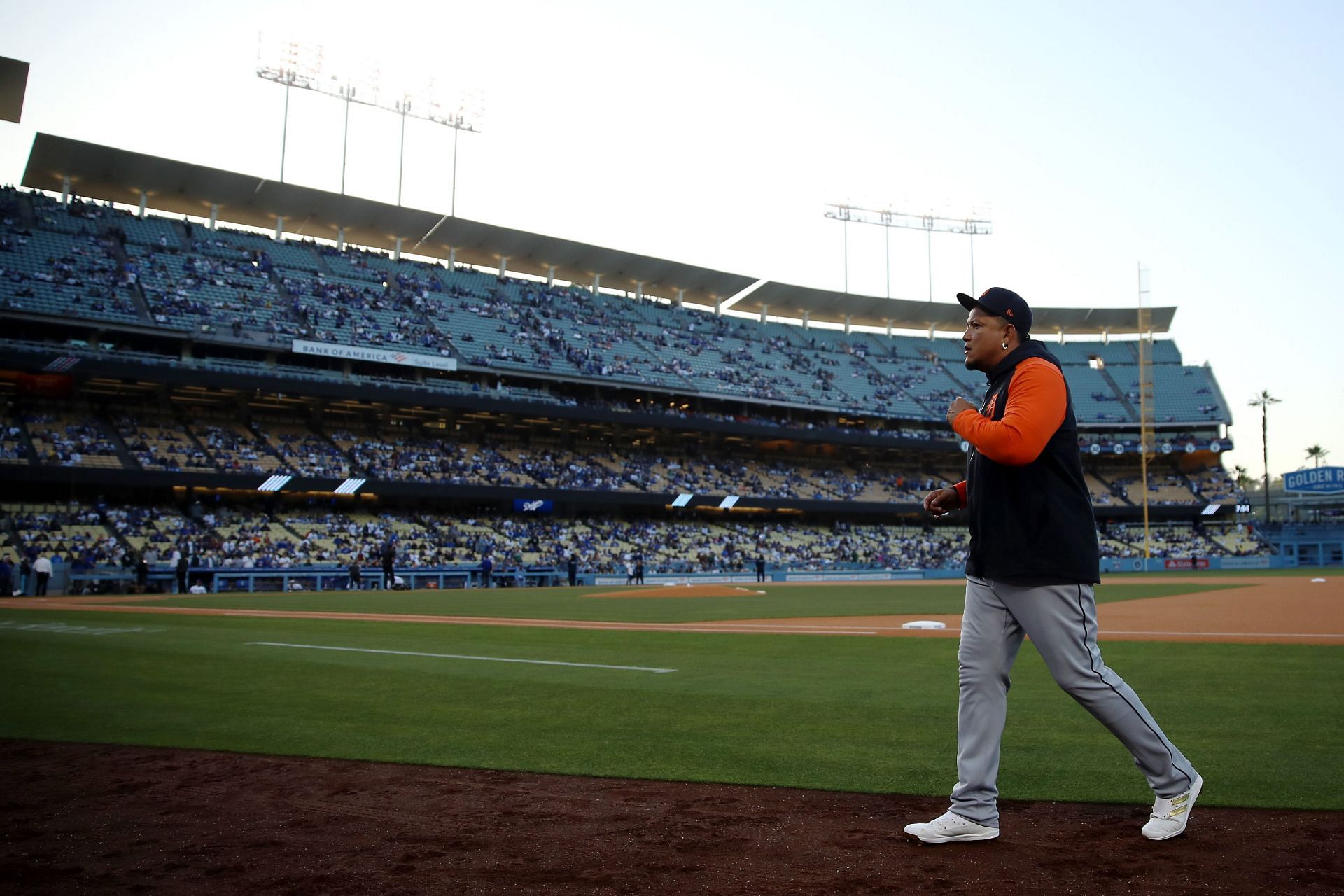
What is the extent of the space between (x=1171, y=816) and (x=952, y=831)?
93cm

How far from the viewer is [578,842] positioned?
4.11m

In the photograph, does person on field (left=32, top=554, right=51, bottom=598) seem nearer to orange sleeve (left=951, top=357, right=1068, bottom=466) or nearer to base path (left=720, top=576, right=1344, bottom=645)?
base path (left=720, top=576, right=1344, bottom=645)

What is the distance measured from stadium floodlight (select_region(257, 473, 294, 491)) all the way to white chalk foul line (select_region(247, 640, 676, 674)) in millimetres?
30199

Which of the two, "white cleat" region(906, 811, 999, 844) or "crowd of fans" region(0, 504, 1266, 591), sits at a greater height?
"crowd of fans" region(0, 504, 1266, 591)

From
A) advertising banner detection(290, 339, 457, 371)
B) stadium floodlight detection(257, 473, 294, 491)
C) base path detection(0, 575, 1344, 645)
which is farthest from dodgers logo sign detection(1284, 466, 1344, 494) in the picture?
stadium floodlight detection(257, 473, 294, 491)

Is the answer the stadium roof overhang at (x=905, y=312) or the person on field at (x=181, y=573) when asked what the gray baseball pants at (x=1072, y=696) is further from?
the stadium roof overhang at (x=905, y=312)

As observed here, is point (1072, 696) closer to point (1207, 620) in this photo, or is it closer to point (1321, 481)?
point (1207, 620)

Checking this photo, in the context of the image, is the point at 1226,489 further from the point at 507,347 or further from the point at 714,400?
the point at 507,347

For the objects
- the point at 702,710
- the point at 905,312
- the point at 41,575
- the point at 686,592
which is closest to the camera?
the point at 702,710

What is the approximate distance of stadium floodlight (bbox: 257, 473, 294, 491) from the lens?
41.4 metres

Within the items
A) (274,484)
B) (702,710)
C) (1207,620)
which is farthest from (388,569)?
(702,710)

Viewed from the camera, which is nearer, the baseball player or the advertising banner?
the baseball player

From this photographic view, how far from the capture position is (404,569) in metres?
39.5

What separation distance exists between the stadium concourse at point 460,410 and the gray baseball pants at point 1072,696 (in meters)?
35.0
